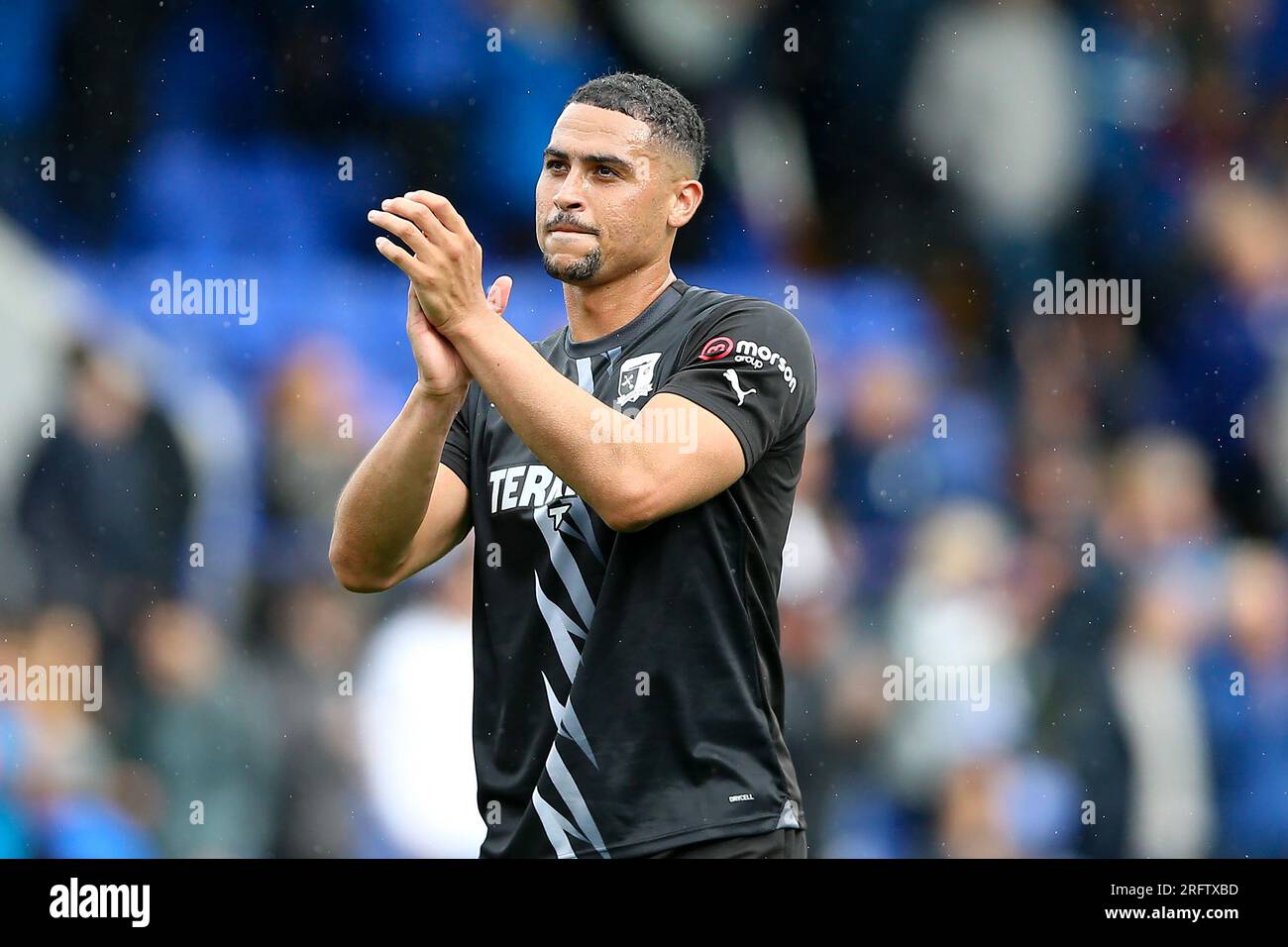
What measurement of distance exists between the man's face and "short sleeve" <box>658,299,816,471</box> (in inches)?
10.3

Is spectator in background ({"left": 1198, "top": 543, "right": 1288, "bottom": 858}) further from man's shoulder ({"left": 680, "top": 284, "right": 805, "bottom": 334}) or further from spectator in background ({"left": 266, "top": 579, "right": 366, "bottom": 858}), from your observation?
man's shoulder ({"left": 680, "top": 284, "right": 805, "bottom": 334})

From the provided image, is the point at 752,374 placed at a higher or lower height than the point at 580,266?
lower

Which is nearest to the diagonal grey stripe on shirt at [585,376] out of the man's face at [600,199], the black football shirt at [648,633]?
the black football shirt at [648,633]

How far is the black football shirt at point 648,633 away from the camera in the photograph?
2648 millimetres

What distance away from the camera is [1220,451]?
250 inches

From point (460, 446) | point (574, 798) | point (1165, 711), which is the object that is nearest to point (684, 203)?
point (460, 446)

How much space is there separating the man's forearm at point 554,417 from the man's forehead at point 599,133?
650 millimetres

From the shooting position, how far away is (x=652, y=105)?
10.5 feet

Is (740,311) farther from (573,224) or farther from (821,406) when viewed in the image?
(821,406)

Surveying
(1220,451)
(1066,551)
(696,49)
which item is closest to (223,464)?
(696,49)

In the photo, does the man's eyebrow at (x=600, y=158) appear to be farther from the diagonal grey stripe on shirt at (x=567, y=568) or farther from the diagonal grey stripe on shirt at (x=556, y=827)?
the diagonal grey stripe on shirt at (x=556, y=827)

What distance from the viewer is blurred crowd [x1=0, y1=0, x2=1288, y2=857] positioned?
5738 mm

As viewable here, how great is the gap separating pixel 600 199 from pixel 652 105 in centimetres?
30

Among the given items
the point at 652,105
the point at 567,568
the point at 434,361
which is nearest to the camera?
the point at 434,361
